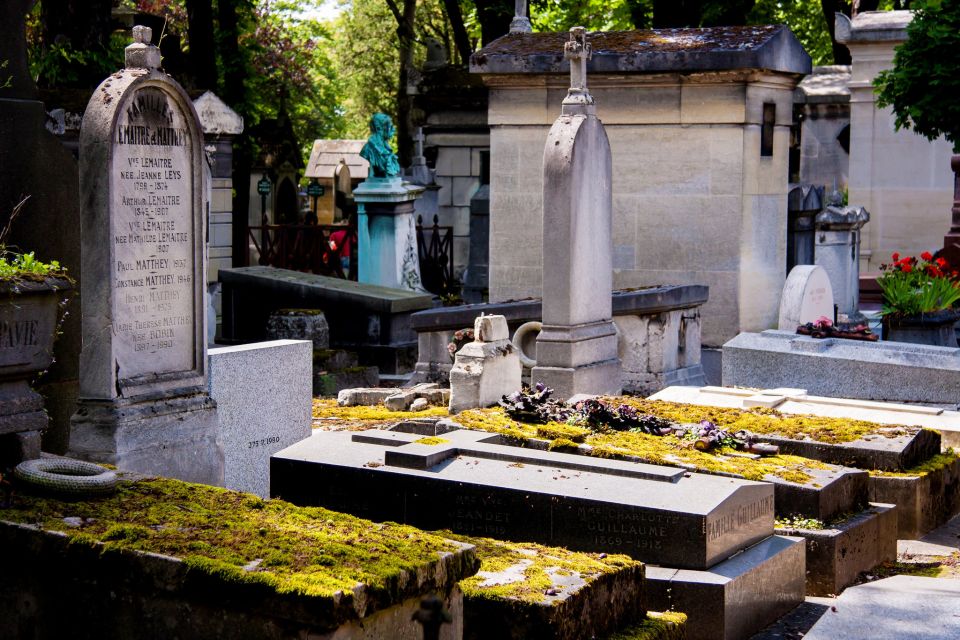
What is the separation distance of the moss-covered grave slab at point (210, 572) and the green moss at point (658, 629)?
0.93m

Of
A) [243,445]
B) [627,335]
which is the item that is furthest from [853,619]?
[627,335]

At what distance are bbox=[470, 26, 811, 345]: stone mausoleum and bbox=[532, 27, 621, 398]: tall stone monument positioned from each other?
106 inches

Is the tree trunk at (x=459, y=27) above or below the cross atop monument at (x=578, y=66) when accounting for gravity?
above

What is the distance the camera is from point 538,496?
660 cm

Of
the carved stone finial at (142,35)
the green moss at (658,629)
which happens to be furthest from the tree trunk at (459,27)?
the green moss at (658,629)

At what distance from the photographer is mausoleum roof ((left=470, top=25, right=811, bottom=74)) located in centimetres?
1358

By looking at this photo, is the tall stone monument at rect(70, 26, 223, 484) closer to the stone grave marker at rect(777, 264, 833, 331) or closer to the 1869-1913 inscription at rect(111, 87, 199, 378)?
the 1869-1913 inscription at rect(111, 87, 199, 378)

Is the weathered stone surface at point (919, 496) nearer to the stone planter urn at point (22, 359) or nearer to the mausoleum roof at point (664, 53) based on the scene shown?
the stone planter urn at point (22, 359)

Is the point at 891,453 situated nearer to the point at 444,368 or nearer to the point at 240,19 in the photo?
the point at 444,368

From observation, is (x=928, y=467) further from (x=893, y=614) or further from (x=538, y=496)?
(x=538, y=496)

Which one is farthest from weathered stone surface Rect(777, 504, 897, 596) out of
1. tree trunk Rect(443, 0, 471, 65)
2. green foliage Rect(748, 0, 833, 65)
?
tree trunk Rect(443, 0, 471, 65)

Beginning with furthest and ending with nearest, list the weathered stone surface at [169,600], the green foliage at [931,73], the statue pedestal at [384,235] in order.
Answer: the statue pedestal at [384,235]
the green foliage at [931,73]
the weathered stone surface at [169,600]

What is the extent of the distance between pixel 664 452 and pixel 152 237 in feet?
9.84

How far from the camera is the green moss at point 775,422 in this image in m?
8.70
